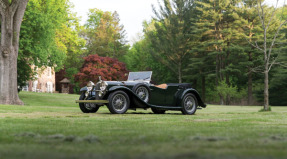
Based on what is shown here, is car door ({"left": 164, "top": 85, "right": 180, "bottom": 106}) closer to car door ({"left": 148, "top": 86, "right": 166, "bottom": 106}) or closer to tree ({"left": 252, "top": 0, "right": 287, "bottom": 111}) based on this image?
car door ({"left": 148, "top": 86, "right": 166, "bottom": 106})

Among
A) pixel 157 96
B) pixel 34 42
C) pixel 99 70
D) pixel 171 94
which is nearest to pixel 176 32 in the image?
pixel 99 70

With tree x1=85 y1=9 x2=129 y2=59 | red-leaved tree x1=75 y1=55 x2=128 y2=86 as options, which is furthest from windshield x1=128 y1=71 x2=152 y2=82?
tree x1=85 y1=9 x2=129 y2=59

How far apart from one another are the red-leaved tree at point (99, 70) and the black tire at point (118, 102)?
1153 inches

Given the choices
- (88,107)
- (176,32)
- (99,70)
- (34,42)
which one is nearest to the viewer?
(88,107)

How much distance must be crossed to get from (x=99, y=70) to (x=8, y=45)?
72.6 feet

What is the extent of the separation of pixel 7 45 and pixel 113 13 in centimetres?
4614

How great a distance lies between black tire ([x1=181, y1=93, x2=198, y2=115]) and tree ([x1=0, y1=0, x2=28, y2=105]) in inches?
399

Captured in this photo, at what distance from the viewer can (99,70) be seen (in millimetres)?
40594

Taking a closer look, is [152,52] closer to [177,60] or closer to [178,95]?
[177,60]

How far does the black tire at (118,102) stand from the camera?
35.7 ft

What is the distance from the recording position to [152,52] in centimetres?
4784

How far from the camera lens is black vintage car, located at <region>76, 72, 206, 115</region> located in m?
11.1

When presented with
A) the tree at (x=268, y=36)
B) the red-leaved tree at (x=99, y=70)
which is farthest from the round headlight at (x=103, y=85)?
the red-leaved tree at (x=99, y=70)

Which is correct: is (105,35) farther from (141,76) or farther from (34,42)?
(141,76)
